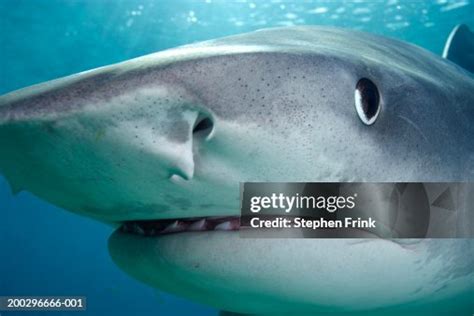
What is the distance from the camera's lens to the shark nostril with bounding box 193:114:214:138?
1.06 metres

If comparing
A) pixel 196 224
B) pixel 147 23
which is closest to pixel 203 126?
pixel 196 224

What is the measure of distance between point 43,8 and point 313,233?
40.0 ft

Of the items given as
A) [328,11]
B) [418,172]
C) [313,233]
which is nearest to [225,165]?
[313,233]

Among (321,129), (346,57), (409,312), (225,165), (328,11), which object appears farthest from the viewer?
(328,11)

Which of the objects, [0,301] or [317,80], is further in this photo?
[0,301]

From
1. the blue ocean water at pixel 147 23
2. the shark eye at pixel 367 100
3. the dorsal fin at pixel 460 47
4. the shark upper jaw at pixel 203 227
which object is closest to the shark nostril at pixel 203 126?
the shark upper jaw at pixel 203 227

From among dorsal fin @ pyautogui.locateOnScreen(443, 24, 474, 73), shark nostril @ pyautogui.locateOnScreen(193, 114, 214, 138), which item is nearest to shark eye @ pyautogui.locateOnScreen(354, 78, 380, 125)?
shark nostril @ pyautogui.locateOnScreen(193, 114, 214, 138)

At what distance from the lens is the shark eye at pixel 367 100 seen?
4.41ft

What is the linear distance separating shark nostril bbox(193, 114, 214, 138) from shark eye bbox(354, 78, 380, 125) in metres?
0.51

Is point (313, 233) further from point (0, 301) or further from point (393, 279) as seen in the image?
point (0, 301)

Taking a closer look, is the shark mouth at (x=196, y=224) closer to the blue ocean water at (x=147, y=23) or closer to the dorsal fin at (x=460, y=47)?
the blue ocean water at (x=147, y=23)

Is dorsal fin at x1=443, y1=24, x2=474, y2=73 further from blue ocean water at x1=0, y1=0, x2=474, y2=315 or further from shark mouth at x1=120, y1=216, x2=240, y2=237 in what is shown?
shark mouth at x1=120, y1=216, x2=240, y2=237

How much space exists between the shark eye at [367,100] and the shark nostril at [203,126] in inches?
20.0

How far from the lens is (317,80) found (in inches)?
50.5
